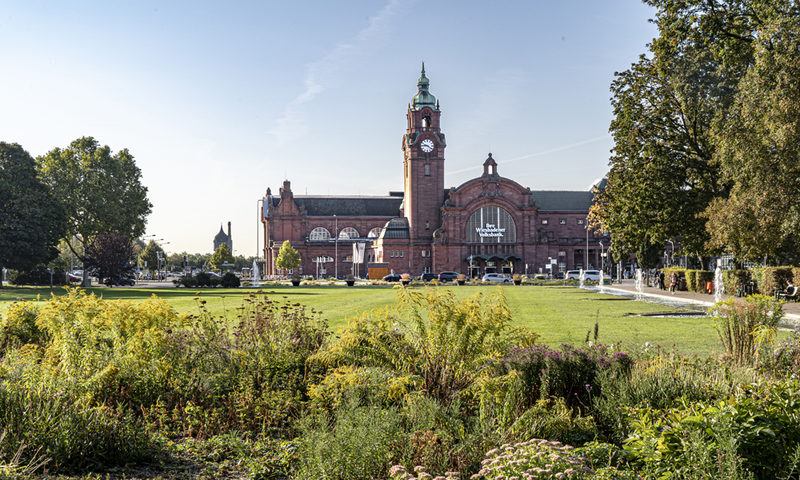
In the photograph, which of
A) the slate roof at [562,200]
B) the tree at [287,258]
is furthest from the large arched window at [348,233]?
the slate roof at [562,200]

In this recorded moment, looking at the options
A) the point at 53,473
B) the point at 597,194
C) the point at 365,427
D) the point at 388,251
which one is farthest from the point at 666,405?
the point at 388,251

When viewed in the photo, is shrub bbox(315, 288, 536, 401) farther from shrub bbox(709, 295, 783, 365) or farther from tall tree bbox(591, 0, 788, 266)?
tall tree bbox(591, 0, 788, 266)

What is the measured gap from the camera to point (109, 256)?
2068 inches

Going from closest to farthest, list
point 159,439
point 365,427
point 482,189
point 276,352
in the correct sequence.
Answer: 1. point 365,427
2. point 159,439
3. point 276,352
4. point 482,189

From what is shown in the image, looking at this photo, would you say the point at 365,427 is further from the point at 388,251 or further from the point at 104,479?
the point at 388,251

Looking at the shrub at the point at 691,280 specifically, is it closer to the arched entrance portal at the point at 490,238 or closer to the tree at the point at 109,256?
the arched entrance portal at the point at 490,238

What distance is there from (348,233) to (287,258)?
17235mm

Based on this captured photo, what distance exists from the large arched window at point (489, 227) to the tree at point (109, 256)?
4791 centimetres

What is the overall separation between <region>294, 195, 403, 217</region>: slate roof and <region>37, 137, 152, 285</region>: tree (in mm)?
42339

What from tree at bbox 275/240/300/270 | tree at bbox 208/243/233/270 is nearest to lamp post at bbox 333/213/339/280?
tree at bbox 275/240/300/270

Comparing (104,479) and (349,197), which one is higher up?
(349,197)

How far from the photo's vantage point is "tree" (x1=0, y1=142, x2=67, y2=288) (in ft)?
146

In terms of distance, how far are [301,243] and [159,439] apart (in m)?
92.5

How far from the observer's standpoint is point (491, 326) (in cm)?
757
